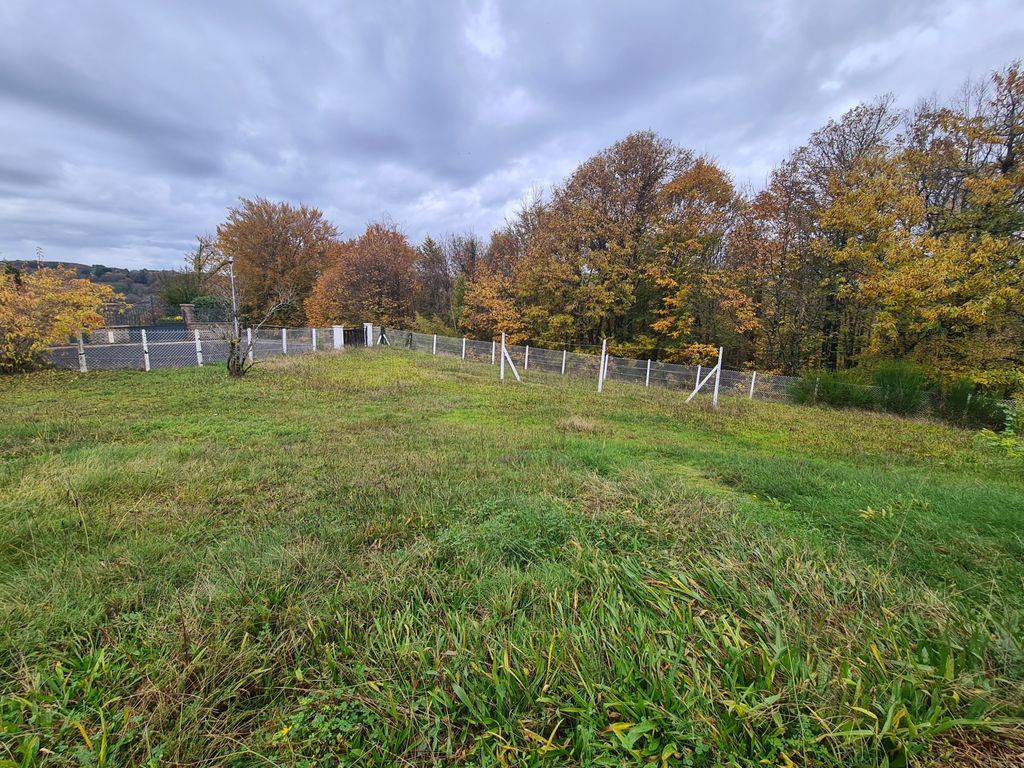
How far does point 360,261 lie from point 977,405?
26.7 metres

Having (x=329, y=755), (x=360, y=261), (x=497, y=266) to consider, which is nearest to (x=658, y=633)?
(x=329, y=755)

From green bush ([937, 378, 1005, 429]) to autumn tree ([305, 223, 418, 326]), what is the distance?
77.4 ft

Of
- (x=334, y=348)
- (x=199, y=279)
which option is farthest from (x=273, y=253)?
(x=334, y=348)

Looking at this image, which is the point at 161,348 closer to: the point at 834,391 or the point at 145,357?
the point at 145,357

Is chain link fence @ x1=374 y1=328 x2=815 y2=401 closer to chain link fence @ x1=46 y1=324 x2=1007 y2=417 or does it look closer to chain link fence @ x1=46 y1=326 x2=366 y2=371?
chain link fence @ x1=46 y1=324 x2=1007 y2=417

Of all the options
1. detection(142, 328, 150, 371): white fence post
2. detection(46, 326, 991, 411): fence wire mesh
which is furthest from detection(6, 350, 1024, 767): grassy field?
detection(142, 328, 150, 371): white fence post

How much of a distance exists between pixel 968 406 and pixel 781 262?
7.37 metres

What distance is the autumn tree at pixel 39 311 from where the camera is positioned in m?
9.26

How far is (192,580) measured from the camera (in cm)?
235

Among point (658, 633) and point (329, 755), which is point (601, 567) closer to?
point (658, 633)

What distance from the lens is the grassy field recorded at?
137cm

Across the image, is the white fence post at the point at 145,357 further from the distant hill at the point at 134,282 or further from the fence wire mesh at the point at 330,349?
the distant hill at the point at 134,282

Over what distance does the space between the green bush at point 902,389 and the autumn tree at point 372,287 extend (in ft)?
72.7

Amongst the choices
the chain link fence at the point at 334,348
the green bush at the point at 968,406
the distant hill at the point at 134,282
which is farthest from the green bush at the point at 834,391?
the distant hill at the point at 134,282
